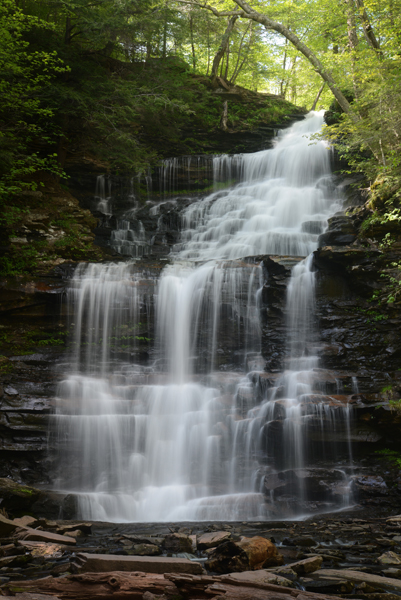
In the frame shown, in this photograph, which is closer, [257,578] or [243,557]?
[257,578]

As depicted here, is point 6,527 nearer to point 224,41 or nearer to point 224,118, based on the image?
point 224,118

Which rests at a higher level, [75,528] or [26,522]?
[26,522]

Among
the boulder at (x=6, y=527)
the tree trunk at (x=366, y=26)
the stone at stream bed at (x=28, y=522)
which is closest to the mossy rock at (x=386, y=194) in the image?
the tree trunk at (x=366, y=26)

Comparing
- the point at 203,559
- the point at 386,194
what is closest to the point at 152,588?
the point at 203,559

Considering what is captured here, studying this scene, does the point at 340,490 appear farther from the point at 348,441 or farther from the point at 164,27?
the point at 164,27

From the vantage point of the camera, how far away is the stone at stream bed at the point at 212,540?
5.50 metres

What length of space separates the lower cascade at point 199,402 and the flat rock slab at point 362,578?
11.7ft

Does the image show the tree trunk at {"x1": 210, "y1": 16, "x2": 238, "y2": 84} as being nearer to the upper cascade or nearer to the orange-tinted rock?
the upper cascade

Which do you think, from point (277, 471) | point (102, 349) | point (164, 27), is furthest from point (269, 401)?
point (164, 27)

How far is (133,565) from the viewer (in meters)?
4.12

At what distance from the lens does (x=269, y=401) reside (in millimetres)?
9984

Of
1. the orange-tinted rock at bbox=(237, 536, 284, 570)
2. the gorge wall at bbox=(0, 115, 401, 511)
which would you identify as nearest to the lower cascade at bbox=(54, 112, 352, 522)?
the gorge wall at bbox=(0, 115, 401, 511)

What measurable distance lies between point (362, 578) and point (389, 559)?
1044mm

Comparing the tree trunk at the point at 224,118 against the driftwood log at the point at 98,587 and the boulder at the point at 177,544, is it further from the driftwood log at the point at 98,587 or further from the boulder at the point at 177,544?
the driftwood log at the point at 98,587
